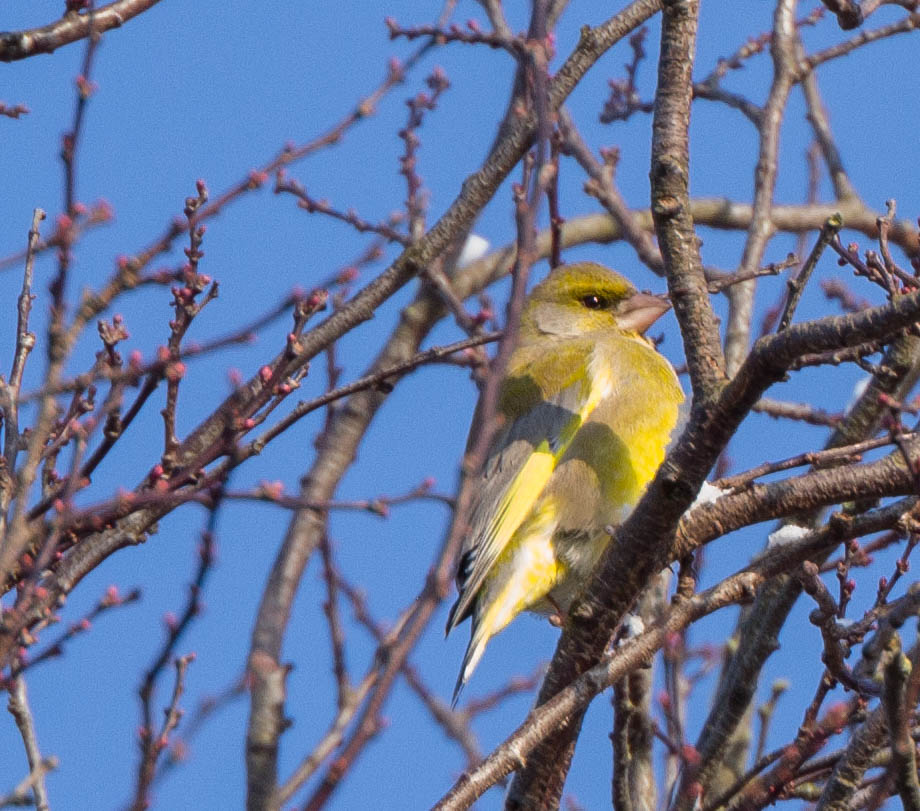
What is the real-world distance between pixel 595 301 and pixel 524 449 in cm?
123

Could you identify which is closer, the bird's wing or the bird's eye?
the bird's wing

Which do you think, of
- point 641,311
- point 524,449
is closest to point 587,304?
point 641,311

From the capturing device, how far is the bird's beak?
19.6 feet

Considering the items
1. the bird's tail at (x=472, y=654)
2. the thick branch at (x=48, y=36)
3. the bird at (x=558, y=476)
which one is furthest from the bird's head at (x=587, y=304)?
the thick branch at (x=48, y=36)

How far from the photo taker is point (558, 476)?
499 centimetres

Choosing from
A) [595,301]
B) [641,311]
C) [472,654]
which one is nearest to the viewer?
[472,654]

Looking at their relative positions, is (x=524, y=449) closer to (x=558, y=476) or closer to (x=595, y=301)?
(x=558, y=476)

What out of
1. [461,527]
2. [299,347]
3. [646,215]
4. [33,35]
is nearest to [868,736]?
[299,347]

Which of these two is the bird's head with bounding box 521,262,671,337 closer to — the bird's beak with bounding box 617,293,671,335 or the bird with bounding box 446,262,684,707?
the bird's beak with bounding box 617,293,671,335

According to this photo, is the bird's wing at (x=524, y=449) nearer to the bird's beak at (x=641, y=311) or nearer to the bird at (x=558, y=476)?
the bird at (x=558, y=476)

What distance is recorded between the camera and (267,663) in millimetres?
2855

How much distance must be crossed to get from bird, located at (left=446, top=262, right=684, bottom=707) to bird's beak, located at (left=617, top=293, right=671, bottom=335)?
44cm

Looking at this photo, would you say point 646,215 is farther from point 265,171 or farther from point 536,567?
point 265,171

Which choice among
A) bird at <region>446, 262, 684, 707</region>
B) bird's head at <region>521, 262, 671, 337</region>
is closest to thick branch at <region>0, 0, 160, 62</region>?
bird at <region>446, 262, 684, 707</region>
